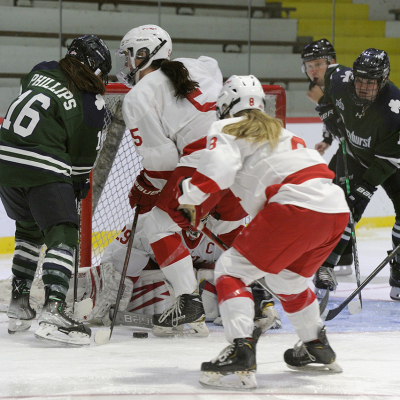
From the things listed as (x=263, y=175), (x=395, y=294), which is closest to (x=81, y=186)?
(x=263, y=175)

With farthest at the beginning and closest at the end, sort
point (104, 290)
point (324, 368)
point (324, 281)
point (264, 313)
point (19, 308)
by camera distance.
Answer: point (324, 281), point (104, 290), point (264, 313), point (19, 308), point (324, 368)

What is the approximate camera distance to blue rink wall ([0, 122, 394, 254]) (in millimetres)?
4500

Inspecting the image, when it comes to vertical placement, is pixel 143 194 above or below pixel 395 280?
above

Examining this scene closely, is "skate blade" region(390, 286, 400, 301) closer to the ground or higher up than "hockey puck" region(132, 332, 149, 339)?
closer to the ground

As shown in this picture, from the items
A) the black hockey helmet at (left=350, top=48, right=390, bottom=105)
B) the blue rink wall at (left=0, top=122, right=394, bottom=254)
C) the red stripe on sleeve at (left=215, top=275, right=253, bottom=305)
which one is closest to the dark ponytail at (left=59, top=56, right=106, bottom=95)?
the red stripe on sleeve at (left=215, top=275, right=253, bottom=305)

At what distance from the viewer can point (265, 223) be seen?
184 centimetres

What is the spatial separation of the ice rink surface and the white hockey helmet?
2.55ft

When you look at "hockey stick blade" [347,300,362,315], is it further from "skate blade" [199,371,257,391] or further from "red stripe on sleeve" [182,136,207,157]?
"skate blade" [199,371,257,391]

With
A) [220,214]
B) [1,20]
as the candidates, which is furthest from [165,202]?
[1,20]

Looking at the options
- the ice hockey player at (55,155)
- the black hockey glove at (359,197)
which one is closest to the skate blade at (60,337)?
the ice hockey player at (55,155)

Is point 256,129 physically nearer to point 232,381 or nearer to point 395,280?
point 232,381

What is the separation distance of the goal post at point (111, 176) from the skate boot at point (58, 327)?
1.07m

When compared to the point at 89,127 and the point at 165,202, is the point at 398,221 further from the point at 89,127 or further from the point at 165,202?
the point at 89,127

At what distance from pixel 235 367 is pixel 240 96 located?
77cm
